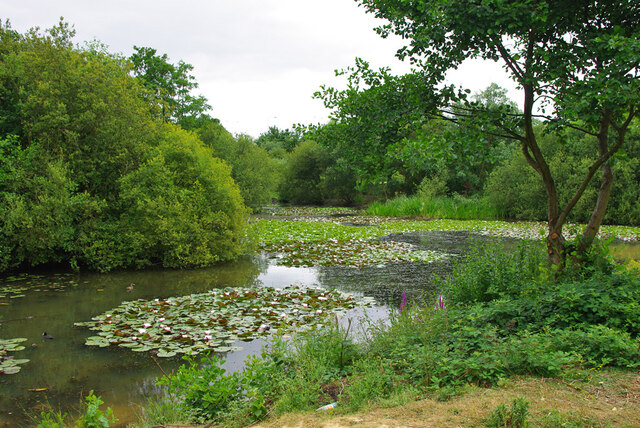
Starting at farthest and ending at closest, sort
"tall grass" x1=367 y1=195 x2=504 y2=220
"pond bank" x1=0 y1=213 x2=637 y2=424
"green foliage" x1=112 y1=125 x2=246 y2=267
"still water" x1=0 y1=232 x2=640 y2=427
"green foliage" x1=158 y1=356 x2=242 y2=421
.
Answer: "tall grass" x1=367 y1=195 x2=504 y2=220 → "green foliage" x1=112 y1=125 x2=246 y2=267 → "pond bank" x1=0 y1=213 x2=637 y2=424 → "still water" x1=0 y1=232 x2=640 y2=427 → "green foliage" x1=158 y1=356 x2=242 y2=421

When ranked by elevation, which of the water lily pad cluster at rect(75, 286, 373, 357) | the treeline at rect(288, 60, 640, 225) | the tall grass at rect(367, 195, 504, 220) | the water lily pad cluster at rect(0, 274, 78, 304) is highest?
the treeline at rect(288, 60, 640, 225)

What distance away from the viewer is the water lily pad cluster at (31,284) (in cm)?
938

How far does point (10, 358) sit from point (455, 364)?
587cm

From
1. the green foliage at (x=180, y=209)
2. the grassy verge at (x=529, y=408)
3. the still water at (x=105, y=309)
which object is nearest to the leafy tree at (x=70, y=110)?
the green foliage at (x=180, y=209)

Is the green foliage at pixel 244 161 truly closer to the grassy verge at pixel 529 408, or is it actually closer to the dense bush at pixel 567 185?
the dense bush at pixel 567 185

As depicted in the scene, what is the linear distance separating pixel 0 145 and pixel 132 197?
3.23m

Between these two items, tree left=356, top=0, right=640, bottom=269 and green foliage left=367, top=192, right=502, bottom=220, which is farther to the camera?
green foliage left=367, top=192, right=502, bottom=220

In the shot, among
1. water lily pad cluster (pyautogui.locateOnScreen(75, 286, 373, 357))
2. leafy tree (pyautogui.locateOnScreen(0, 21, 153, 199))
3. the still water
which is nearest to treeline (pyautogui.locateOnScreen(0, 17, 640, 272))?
leafy tree (pyautogui.locateOnScreen(0, 21, 153, 199))

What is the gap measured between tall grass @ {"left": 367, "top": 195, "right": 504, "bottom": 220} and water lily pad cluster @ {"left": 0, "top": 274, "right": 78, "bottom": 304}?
73.8ft

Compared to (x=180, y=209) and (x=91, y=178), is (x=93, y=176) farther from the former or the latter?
(x=180, y=209)

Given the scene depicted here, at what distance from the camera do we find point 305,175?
46.1 m

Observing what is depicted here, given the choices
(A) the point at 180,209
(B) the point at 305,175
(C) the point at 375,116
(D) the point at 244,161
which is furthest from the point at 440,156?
(B) the point at 305,175

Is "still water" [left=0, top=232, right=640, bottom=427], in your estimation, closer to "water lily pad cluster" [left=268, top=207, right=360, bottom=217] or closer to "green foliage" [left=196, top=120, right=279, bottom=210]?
"water lily pad cluster" [left=268, top=207, right=360, bottom=217]

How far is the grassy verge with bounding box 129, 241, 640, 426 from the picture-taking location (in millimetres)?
3545
